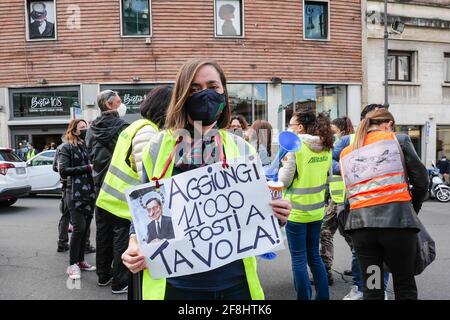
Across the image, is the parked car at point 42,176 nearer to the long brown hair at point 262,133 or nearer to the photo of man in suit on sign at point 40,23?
the photo of man in suit on sign at point 40,23

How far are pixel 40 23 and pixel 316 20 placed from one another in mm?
11472

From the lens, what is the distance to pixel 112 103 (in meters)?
4.57

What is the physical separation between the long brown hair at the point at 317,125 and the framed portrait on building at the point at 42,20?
15.0 meters

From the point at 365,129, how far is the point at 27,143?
16001 millimetres

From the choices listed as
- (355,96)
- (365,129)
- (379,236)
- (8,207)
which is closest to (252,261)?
(379,236)

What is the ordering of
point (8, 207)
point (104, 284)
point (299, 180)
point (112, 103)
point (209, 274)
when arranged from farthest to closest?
point (8, 207), point (104, 284), point (112, 103), point (299, 180), point (209, 274)

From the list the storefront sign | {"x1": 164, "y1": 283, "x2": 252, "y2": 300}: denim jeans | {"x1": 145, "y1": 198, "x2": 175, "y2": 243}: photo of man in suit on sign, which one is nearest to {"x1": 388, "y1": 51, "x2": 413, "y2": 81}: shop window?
the storefront sign

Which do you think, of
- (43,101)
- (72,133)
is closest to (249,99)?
(43,101)

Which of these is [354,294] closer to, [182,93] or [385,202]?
[385,202]

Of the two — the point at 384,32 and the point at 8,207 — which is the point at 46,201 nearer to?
the point at 8,207

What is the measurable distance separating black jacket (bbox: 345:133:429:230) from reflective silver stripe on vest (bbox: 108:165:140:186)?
6.21 feet

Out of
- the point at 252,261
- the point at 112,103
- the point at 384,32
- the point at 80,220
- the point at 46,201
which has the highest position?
the point at 384,32

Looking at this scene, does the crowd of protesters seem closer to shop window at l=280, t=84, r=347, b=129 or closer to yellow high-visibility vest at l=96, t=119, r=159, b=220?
yellow high-visibility vest at l=96, t=119, r=159, b=220

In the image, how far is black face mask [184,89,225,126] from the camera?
6.45 ft
